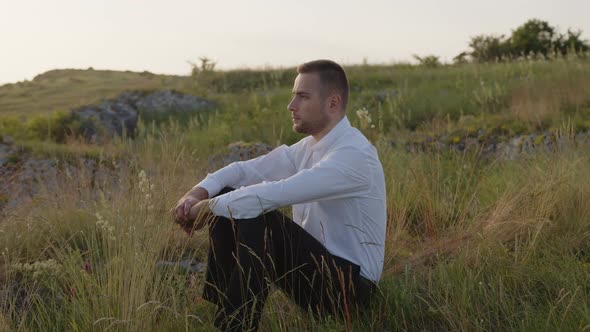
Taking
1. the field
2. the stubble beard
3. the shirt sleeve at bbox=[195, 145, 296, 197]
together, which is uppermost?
the stubble beard

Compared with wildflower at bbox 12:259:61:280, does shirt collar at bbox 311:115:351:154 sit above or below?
above

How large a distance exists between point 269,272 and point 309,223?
1.30 ft

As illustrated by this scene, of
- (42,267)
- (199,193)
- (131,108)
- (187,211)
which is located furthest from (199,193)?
(131,108)

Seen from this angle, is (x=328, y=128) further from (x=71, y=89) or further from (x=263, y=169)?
(x=71, y=89)

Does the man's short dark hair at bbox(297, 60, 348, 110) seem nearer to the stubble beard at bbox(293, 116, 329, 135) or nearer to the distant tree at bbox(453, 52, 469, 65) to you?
the stubble beard at bbox(293, 116, 329, 135)

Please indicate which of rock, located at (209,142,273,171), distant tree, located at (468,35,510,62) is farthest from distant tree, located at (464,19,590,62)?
rock, located at (209,142,273,171)

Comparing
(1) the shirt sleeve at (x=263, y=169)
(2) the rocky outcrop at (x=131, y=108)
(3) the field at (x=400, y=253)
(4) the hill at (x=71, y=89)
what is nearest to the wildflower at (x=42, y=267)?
(3) the field at (x=400, y=253)

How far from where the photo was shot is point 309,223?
360cm

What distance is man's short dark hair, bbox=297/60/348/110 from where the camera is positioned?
3.61 metres

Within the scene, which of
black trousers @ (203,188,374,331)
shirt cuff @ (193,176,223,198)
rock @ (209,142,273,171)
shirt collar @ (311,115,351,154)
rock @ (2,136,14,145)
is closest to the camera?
black trousers @ (203,188,374,331)

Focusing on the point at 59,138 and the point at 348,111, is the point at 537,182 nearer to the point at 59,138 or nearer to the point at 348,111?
the point at 348,111

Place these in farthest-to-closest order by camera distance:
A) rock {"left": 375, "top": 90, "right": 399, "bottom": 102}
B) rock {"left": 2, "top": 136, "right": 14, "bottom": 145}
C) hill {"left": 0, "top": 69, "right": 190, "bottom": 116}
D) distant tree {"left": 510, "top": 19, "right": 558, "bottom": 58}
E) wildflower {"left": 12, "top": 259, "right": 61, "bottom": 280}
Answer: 1. distant tree {"left": 510, "top": 19, "right": 558, "bottom": 58}
2. hill {"left": 0, "top": 69, "right": 190, "bottom": 116}
3. rock {"left": 375, "top": 90, "right": 399, "bottom": 102}
4. rock {"left": 2, "top": 136, "right": 14, "bottom": 145}
5. wildflower {"left": 12, "top": 259, "right": 61, "bottom": 280}

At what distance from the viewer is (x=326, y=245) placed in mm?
3502

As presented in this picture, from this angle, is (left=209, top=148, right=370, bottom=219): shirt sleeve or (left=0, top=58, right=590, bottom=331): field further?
(left=0, top=58, right=590, bottom=331): field
